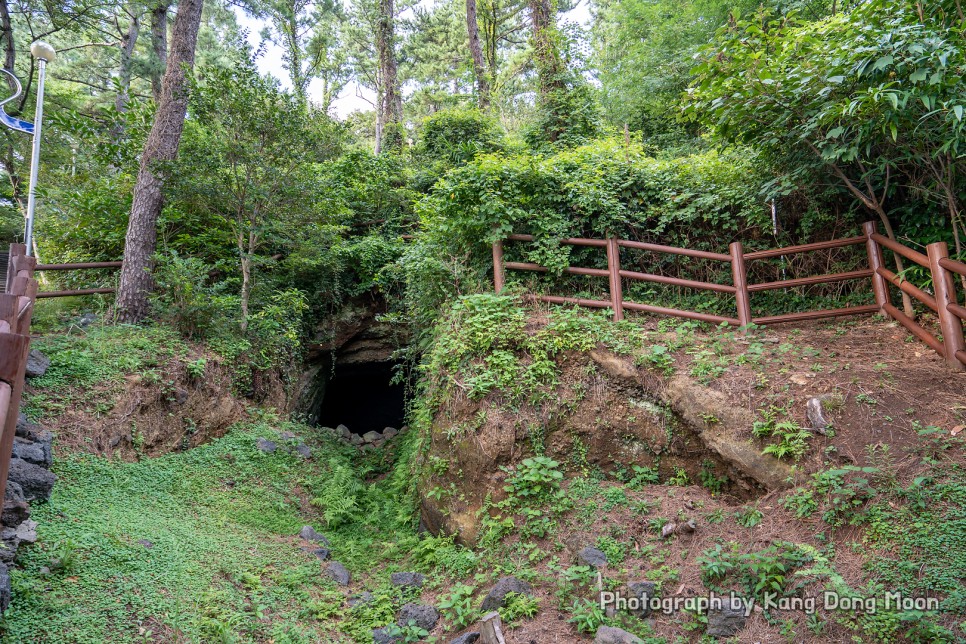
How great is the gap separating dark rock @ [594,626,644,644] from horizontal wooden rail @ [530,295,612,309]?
12.6ft

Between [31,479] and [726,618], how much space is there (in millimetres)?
6066

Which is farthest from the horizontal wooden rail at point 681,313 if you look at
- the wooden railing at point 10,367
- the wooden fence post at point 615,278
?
the wooden railing at point 10,367

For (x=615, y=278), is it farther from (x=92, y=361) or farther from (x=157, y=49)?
(x=157, y=49)

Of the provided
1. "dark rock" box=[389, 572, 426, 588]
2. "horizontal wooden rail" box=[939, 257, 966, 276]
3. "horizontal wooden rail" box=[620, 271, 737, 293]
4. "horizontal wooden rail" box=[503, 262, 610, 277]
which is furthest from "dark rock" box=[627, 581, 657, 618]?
"horizontal wooden rail" box=[939, 257, 966, 276]

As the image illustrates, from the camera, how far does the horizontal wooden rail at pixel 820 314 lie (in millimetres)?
6324

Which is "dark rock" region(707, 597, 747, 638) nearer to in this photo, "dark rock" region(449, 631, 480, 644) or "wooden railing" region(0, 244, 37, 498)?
"dark rock" region(449, 631, 480, 644)

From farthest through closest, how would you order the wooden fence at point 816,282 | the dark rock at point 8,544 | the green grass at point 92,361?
the green grass at point 92,361 → the wooden fence at point 816,282 → the dark rock at point 8,544

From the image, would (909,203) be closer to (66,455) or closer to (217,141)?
(217,141)

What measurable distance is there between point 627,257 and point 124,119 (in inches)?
387

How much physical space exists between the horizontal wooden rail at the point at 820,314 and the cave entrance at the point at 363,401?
8235mm

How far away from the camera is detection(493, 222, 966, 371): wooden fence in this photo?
201 inches

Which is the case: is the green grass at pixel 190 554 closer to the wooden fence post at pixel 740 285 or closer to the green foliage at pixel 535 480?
the green foliage at pixel 535 480

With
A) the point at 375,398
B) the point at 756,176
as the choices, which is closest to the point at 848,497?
the point at 756,176

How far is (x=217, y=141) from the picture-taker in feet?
26.1
